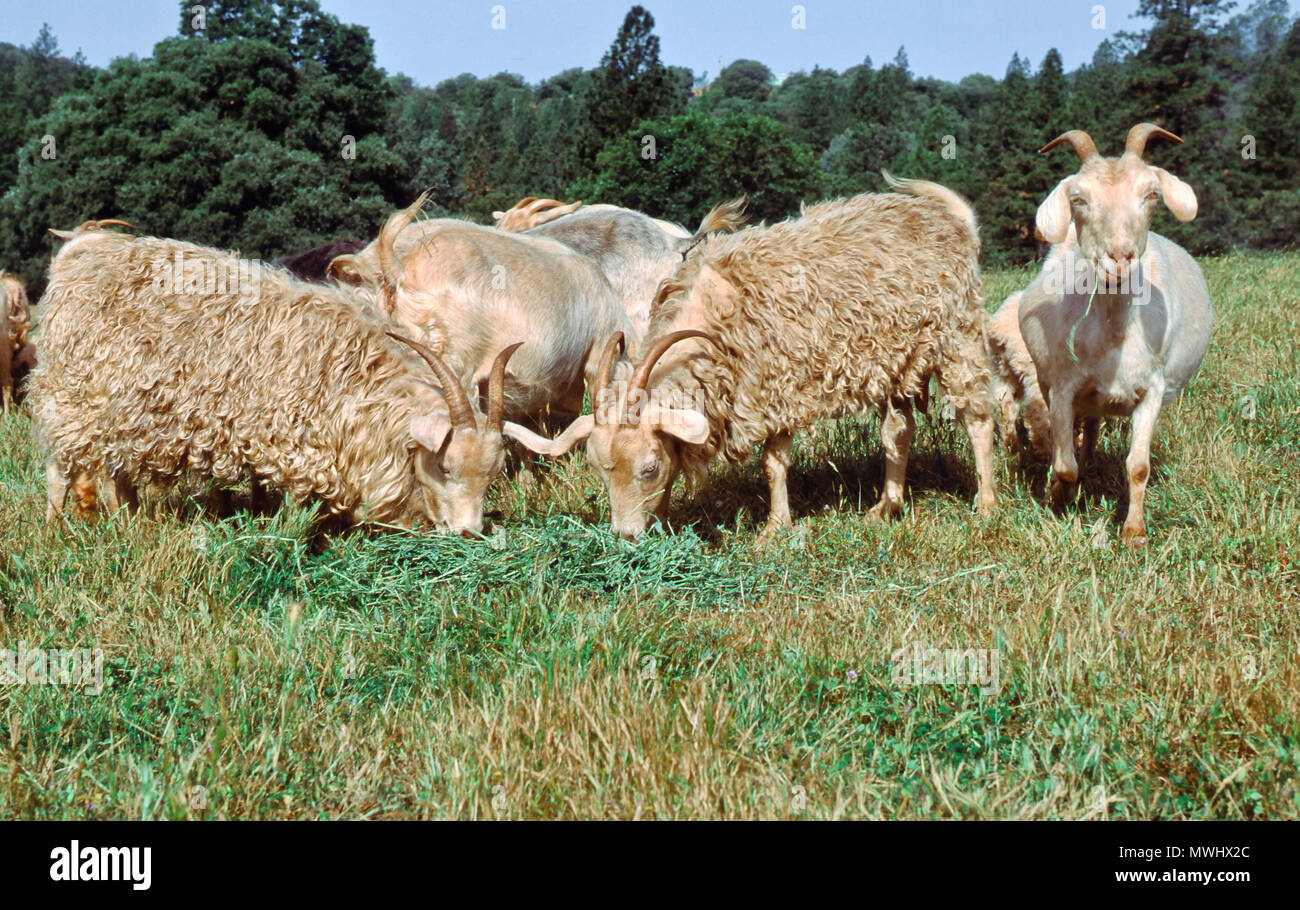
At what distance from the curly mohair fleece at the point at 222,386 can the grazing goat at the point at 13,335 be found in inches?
266

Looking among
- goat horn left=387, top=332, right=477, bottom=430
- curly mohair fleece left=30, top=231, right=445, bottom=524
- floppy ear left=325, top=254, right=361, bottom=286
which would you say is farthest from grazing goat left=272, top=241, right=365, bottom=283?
goat horn left=387, top=332, right=477, bottom=430

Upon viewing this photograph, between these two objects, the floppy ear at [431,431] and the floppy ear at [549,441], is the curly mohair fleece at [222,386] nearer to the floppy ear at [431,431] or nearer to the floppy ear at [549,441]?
the floppy ear at [431,431]

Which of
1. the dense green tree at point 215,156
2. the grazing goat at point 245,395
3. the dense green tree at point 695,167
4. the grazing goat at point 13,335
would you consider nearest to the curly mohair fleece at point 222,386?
the grazing goat at point 245,395

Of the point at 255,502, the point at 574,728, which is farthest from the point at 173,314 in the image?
the point at 574,728

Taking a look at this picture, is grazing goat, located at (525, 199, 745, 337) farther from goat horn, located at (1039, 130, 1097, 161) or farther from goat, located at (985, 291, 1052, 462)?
goat horn, located at (1039, 130, 1097, 161)

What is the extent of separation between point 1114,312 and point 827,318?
1.47 metres

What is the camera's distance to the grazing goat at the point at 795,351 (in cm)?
553

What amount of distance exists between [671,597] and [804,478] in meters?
2.55

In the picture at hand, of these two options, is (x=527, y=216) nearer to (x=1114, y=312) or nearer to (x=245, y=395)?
(x=245, y=395)

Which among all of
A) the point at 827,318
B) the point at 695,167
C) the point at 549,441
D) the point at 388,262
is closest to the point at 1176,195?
the point at 827,318

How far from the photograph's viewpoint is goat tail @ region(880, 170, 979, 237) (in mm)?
6723

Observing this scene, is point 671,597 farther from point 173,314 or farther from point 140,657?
point 173,314

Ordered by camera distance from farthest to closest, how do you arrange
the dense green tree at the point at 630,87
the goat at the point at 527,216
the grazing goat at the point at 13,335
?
the dense green tree at the point at 630,87
the grazing goat at the point at 13,335
the goat at the point at 527,216

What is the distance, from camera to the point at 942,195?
22.5 ft
